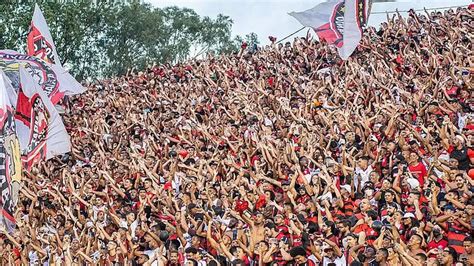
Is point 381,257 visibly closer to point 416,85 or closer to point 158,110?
point 416,85

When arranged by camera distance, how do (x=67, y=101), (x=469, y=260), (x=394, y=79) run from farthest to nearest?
(x=67, y=101)
(x=394, y=79)
(x=469, y=260)

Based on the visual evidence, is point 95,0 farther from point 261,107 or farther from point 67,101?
point 261,107

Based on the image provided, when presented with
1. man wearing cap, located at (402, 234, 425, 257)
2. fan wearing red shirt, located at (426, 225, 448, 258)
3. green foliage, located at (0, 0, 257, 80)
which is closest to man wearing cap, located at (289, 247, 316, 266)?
man wearing cap, located at (402, 234, 425, 257)

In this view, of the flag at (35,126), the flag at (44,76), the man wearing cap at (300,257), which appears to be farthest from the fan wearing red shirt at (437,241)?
the flag at (44,76)

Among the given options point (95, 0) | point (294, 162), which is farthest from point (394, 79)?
point (95, 0)

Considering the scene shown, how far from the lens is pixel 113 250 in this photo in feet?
28.7

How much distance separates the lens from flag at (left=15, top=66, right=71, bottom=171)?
11734mm

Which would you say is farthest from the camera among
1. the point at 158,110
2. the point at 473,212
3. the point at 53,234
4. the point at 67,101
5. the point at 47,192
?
the point at 67,101

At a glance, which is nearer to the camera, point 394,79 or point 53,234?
point 53,234

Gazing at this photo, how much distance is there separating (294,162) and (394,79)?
398 cm

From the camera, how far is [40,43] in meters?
17.5

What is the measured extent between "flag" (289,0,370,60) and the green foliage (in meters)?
15.8

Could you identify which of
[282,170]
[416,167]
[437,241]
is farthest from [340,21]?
[437,241]

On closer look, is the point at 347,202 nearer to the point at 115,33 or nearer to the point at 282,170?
the point at 282,170
